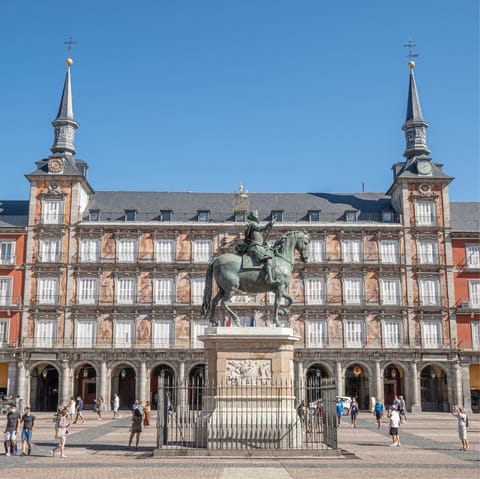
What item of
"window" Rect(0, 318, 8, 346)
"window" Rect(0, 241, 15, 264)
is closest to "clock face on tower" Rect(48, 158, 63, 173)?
"window" Rect(0, 241, 15, 264)

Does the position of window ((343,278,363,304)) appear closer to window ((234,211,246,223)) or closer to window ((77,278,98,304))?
window ((234,211,246,223))

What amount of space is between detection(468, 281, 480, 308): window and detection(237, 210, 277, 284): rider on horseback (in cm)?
4002

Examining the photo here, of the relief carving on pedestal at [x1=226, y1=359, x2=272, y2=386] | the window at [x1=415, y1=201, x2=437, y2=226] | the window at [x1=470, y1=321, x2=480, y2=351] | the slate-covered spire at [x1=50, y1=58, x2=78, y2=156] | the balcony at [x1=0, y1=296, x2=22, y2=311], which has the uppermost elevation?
the slate-covered spire at [x1=50, y1=58, x2=78, y2=156]

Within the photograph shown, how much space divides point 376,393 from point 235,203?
20.7 meters

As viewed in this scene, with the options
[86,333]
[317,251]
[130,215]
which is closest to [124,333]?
[86,333]

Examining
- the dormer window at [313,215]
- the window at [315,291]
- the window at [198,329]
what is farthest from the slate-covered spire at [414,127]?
the window at [198,329]

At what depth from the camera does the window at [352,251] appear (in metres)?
56.4

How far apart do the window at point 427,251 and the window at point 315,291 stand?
29.2 feet

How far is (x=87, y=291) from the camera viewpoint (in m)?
55.2

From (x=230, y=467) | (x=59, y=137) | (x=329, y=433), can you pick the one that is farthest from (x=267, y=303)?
(x=230, y=467)

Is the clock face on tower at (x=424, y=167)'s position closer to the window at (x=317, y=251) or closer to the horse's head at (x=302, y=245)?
the window at (x=317, y=251)

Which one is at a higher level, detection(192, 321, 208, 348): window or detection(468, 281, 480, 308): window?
detection(468, 281, 480, 308): window

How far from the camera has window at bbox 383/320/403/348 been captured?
5475 cm

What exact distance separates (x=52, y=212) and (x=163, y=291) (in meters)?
12.0
